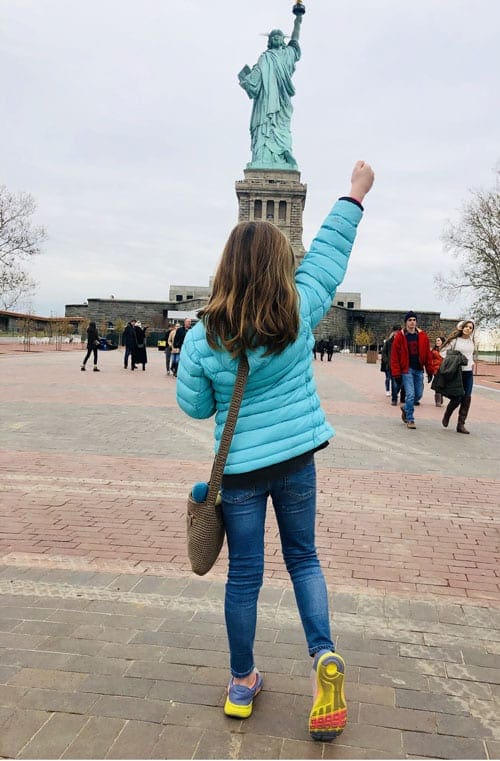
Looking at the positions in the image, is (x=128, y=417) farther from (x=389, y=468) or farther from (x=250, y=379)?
(x=250, y=379)

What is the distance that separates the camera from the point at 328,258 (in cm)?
248

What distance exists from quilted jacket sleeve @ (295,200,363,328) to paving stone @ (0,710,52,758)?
1.92 metres

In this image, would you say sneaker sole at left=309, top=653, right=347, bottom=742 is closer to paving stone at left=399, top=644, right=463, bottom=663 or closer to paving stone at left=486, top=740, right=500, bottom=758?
paving stone at left=486, top=740, right=500, bottom=758

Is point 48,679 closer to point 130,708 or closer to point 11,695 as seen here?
point 11,695

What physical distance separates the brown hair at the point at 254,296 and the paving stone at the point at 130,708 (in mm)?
1504

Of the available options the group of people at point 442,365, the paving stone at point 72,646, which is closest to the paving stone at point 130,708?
the paving stone at point 72,646

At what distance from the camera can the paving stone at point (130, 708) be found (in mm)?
2385

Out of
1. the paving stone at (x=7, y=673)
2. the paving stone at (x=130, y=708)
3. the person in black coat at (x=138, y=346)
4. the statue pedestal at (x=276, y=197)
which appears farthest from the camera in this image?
the statue pedestal at (x=276, y=197)

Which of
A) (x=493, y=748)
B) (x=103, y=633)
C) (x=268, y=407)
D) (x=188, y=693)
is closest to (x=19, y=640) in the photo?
(x=103, y=633)

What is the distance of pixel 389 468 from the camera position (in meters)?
7.08

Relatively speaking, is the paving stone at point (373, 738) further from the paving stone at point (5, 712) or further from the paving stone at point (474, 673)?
the paving stone at point (5, 712)

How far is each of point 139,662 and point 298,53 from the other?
67936 mm

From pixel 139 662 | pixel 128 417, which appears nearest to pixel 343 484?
pixel 139 662

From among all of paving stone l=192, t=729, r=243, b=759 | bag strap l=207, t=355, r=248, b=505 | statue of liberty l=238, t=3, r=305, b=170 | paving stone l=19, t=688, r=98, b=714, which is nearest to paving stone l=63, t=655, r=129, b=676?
paving stone l=19, t=688, r=98, b=714
